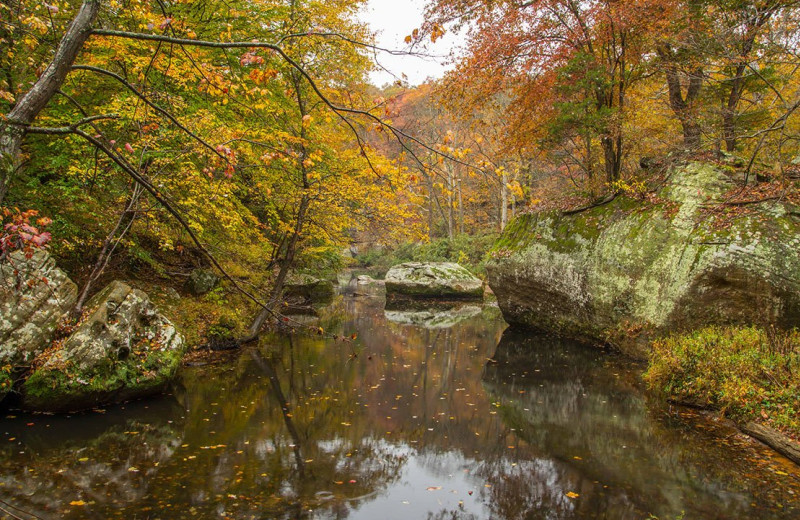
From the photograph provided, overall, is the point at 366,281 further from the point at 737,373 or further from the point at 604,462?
the point at 604,462

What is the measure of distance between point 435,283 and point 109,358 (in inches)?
647

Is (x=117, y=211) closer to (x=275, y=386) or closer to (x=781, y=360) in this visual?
(x=275, y=386)

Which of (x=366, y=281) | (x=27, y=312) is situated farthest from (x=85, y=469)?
(x=366, y=281)

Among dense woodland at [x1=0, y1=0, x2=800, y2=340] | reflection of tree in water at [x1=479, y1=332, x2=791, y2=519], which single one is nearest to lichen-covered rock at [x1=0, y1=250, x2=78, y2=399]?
dense woodland at [x1=0, y1=0, x2=800, y2=340]

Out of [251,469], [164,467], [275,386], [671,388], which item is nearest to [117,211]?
[275,386]

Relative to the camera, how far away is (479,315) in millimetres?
18391

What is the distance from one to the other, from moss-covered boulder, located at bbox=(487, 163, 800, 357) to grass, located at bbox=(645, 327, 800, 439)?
0.70 metres

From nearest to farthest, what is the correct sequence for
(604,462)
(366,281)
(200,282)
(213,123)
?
(604,462), (213,123), (200,282), (366,281)

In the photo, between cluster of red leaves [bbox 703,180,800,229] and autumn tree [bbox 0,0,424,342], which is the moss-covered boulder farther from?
autumn tree [bbox 0,0,424,342]

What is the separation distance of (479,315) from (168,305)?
37.7 ft

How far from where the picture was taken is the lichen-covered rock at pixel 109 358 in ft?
22.1

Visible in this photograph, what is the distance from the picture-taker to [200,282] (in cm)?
1236

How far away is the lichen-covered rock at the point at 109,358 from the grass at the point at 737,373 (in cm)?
852

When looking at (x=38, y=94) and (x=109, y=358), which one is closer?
(x=38, y=94)
